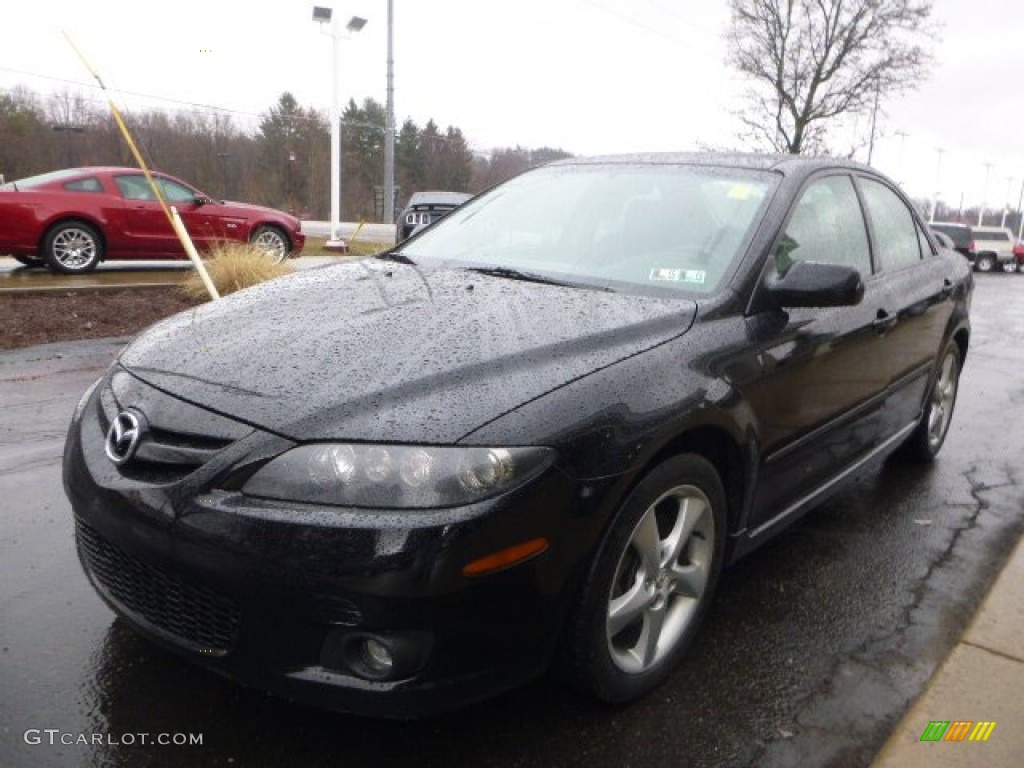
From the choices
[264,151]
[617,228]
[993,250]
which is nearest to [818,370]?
[617,228]

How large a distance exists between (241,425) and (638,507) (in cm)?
102

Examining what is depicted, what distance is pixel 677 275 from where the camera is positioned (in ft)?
9.21

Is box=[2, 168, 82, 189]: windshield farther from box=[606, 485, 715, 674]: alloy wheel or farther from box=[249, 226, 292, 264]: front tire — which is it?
box=[606, 485, 715, 674]: alloy wheel

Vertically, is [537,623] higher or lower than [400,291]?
lower

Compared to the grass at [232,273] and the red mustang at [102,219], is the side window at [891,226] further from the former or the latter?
the red mustang at [102,219]

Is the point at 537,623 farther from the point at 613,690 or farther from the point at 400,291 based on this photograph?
the point at 400,291

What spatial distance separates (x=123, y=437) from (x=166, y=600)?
427 millimetres

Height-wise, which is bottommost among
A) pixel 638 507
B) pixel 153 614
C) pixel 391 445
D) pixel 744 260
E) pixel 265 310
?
pixel 153 614

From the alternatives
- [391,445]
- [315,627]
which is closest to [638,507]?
[391,445]

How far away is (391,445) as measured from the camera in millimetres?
1852

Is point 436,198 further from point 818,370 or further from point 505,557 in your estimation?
point 505,557

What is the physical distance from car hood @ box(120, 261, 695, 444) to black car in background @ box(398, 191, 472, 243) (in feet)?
24.2

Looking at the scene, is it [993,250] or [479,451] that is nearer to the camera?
[479,451]

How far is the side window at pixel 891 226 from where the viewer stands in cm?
378
